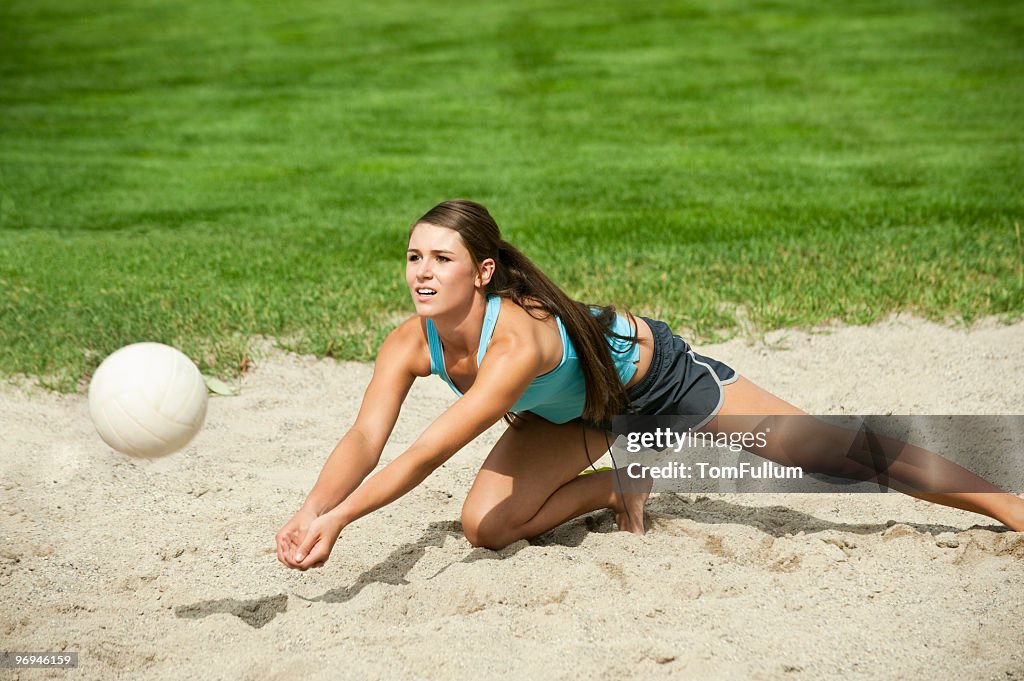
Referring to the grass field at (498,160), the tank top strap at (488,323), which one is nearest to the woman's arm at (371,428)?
Answer: the tank top strap at (488,323)

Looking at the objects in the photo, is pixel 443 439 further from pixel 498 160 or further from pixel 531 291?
pixel 498 160

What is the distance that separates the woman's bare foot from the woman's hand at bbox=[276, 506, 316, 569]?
143 centimetres

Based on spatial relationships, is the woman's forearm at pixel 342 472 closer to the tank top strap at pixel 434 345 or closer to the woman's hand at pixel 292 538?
the woman's hand at pixel 292 538

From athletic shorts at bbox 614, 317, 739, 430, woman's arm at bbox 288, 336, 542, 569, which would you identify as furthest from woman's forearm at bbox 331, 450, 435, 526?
athletic shorts at bbox 614, 317, 739, 430

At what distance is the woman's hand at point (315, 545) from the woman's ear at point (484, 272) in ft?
3.21

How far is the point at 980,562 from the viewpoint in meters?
3.84

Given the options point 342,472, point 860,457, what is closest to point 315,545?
point 342,472

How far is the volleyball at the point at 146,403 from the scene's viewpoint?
4117mm

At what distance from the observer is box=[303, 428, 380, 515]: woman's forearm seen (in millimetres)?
3572

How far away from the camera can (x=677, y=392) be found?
4.31 m

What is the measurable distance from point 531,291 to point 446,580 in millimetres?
1035

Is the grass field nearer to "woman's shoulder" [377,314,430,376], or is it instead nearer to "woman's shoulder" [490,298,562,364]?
"woman's shoulder" [377,314,430,376]

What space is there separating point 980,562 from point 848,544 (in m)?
0.44

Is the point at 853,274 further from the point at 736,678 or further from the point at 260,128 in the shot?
the point at 260,128
